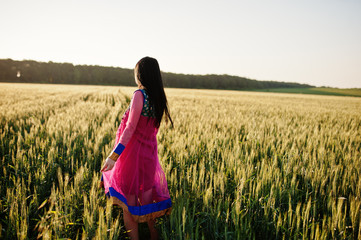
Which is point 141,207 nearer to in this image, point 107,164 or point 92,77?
point 107,164

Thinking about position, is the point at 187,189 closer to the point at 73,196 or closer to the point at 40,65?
the point at 73,196

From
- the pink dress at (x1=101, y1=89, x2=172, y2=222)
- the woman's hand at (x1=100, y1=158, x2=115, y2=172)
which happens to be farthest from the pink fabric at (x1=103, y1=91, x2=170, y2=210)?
the woman's hand at (x1=100, y1=158, x2=115, y2=172)

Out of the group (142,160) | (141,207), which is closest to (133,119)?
(142,160)

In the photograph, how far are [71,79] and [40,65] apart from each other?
37.5 ft

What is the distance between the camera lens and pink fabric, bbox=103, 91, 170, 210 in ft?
4.71

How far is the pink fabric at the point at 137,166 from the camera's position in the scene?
4.71 ft

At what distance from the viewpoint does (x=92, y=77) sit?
7244cm

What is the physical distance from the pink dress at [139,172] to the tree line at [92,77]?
2516 inches

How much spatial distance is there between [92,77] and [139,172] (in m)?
79.7

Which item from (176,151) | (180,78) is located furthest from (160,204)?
(180,78)

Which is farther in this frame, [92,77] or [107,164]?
[92,77]

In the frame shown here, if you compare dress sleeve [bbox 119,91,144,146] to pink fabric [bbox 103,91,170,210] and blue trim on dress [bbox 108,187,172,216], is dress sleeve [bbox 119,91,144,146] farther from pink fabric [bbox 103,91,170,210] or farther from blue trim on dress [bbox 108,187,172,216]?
blue trim on dress [bbox 108,187,172,216]

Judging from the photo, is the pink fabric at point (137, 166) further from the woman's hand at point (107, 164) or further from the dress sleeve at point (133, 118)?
the woman's hand at point (107, 164)

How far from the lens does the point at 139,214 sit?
135cm
